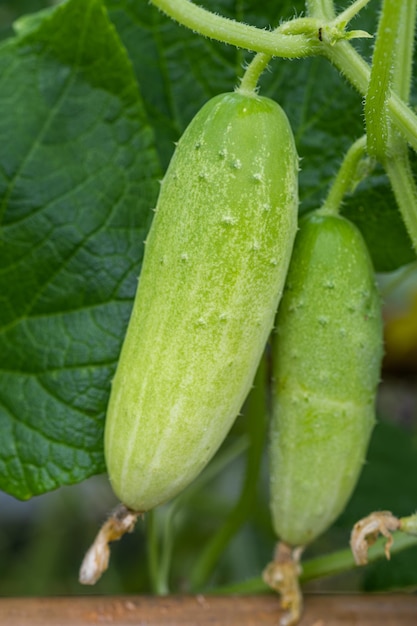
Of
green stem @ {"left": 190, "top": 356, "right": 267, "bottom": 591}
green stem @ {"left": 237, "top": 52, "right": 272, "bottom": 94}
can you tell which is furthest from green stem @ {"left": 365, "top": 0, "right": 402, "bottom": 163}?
green stem @ {"left": 190, "top": 356, "right": 267, "bottom": 591}

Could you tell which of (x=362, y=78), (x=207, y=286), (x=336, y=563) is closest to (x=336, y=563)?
(x=336, y=563)

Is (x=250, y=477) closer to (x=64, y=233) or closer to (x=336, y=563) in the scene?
(x=336, y=563)

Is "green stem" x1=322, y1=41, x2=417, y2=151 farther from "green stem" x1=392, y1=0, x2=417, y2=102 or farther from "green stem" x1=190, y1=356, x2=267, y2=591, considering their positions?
"green stem" x1=190, y1=356, x2=267, y2=591

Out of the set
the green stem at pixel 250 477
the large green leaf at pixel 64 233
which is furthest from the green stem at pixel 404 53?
the green stem at pixel 250 477

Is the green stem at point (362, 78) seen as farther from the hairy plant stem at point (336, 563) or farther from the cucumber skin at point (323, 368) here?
the hairy plant stem at point (336, 563)

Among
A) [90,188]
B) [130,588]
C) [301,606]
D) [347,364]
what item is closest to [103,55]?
[90,188]
